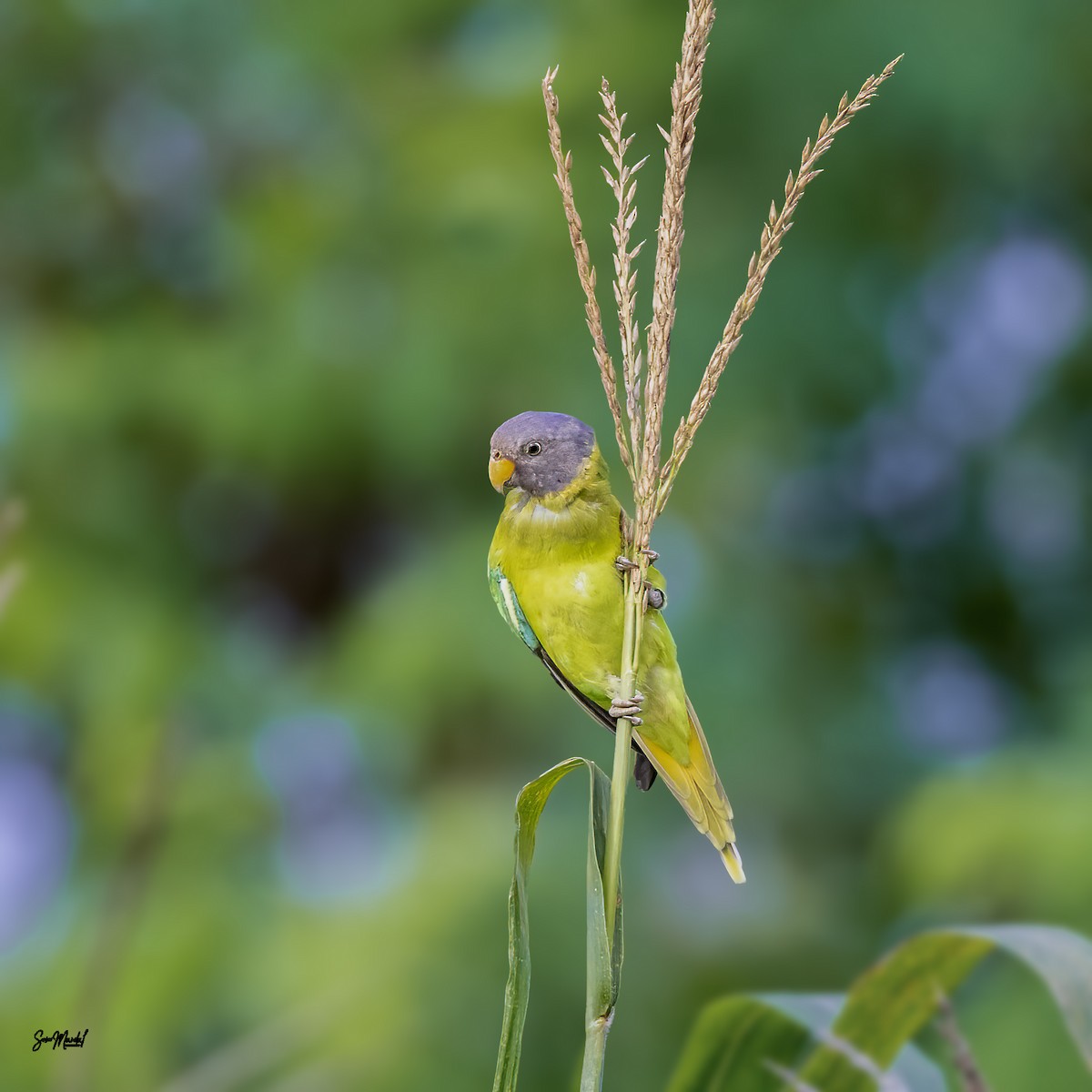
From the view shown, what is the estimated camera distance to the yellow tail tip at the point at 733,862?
3.40 ft

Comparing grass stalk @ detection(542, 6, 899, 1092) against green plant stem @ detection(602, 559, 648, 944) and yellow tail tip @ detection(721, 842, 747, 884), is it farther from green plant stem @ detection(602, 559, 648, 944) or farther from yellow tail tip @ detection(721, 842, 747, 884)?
yellow tail tip @ detection(721, 842, 747, 884)

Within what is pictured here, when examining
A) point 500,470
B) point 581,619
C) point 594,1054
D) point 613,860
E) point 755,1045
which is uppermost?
point 500,470

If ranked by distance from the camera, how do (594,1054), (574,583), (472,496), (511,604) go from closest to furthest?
(594,1054) → (574,583) → (511,604) → (472,496)

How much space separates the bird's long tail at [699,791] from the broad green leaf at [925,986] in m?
0.16

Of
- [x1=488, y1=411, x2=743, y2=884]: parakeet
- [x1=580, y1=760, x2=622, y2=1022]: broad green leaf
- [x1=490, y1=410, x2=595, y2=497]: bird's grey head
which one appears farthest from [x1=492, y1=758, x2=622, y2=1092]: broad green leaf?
[x1=490, y1=410, x2=595, y2=497]: bird's grey head

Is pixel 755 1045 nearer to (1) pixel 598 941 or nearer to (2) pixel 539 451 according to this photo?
(1) pixel 598 941

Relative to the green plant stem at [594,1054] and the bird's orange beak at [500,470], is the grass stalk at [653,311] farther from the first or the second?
the bird's orange beak at [500,470]

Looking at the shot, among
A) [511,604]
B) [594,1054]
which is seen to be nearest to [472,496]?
[511,604]

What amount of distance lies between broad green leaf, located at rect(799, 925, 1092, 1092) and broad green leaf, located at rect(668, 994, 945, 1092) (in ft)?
0.07

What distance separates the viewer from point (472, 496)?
150 inches

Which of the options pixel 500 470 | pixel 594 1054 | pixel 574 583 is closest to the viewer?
pixel 594 1054

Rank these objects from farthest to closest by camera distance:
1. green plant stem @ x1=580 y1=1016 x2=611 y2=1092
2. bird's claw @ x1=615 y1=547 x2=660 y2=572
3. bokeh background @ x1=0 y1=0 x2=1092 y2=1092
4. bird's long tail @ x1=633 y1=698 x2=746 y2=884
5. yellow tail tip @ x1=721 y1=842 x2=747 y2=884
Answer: bokeh background @ x1=0 y1=0 x2=1092 y2=1092 → bird's long tail @ x1=633 y1=698 x2=746 y2=884 → yellow tail tip @ x1=721 y1=842 x2=747 y2=884 → bird's claw @ x1=615 y1=547 x2=660 y2=572 → green plant stem @ x1=580 y1=1016 x2=611 y2=1092

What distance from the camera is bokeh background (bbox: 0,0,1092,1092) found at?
3.13 meters

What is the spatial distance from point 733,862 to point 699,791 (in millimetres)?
112
